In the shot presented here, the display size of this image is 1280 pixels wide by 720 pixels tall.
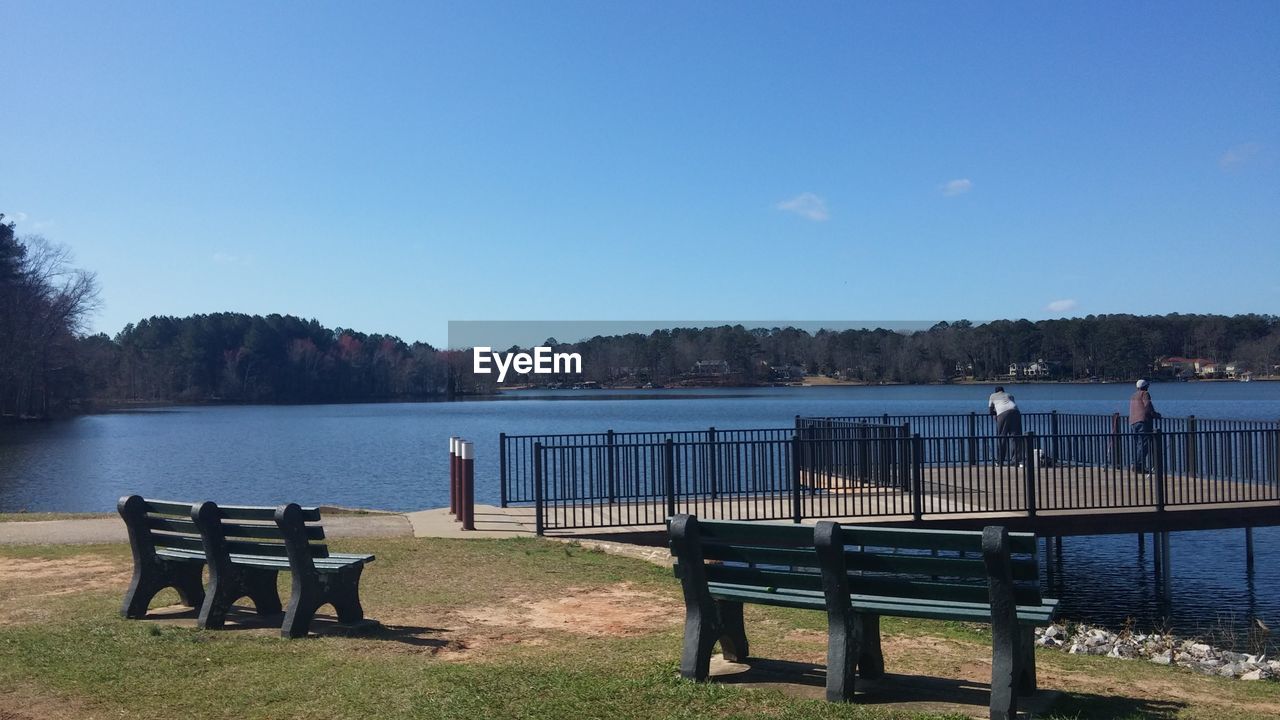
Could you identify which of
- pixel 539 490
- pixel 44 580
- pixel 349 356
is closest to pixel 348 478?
pixel 539 490

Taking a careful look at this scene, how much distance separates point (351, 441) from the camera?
64375 mm

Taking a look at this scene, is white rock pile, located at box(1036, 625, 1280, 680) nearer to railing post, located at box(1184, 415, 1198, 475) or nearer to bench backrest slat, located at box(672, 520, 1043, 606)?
bench backrest slat, located at box(672, 520, 1043, 606)

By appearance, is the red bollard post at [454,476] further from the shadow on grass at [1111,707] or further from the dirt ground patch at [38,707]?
the shadow on grass at [1111,707]

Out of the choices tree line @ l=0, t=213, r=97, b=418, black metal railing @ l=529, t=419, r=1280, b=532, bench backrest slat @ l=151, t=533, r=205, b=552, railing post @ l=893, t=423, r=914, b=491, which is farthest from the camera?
tree line @ l=0, t=213, r=97, b=418

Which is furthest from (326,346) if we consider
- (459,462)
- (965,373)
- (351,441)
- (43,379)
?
(459,462)

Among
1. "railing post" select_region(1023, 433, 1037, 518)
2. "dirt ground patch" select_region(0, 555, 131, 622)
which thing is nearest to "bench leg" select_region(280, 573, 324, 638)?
"dirt ground patch" select_region(0, 555, 131, 622)

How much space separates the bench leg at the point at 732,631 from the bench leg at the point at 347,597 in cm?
313

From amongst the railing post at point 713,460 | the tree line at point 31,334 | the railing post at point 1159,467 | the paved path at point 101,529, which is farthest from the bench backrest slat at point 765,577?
the tree line at point 31,334

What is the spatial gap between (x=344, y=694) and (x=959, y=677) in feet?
12.7

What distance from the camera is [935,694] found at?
6.57 meters

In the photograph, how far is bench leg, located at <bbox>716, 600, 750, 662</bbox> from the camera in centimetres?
721

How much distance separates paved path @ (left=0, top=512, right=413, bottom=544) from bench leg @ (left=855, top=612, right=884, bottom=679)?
9444 millimetres

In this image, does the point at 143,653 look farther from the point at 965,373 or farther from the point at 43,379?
the point at 965,373

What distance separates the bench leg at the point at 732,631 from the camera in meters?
7.21
